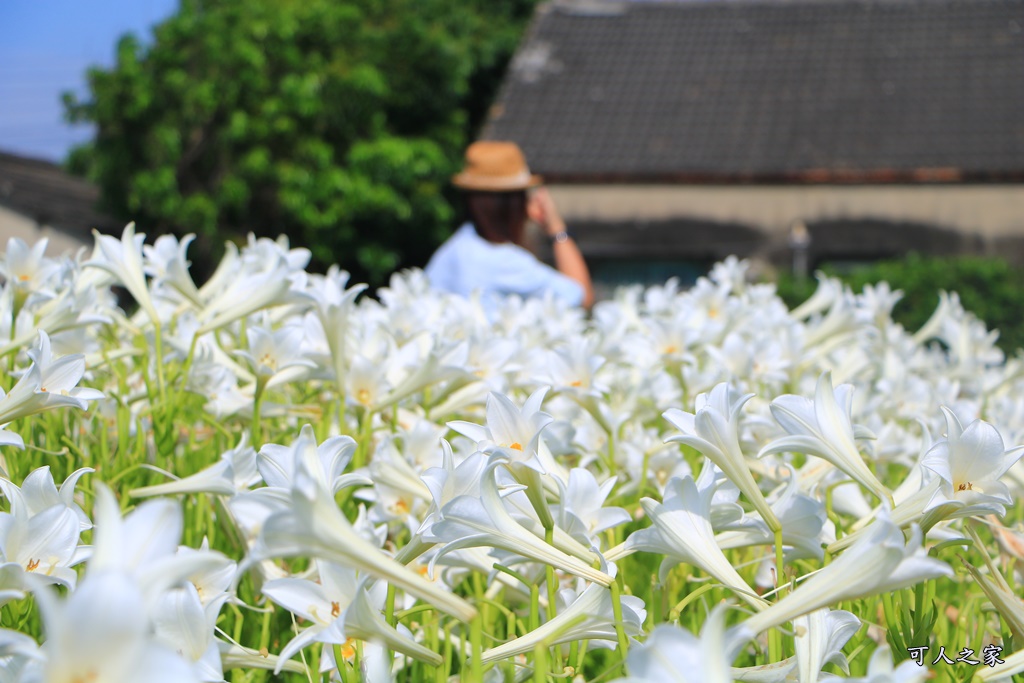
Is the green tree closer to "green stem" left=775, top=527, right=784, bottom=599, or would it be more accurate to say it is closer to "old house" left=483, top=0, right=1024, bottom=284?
"old house" left=483, top=0, right=1024, bottom=284

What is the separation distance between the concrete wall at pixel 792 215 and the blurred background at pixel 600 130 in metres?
0.03

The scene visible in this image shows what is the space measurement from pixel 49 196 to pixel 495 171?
66.8ft

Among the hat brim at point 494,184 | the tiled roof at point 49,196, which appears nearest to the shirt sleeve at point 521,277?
the hat brim at point 494,184

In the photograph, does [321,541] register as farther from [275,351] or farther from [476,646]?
[275,351]

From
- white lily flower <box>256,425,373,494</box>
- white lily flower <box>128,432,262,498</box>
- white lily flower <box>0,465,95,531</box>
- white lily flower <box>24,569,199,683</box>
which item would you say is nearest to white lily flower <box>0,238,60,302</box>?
white lily flower <box>128,432,262,498</box>

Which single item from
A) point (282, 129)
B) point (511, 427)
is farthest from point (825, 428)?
point (282, 129)

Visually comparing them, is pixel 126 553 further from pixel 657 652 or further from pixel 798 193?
pixel 798 193

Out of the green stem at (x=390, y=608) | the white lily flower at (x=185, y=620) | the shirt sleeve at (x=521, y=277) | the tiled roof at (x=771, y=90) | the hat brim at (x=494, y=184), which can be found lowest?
the tiled roof at (x=771, y=90)

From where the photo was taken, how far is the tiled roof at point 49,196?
19.8m

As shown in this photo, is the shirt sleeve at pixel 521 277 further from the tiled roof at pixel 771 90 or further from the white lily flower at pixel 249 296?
the tiled roof at pixel 771 90

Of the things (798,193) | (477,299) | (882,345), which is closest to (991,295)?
(798,193)

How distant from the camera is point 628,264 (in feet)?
53.1

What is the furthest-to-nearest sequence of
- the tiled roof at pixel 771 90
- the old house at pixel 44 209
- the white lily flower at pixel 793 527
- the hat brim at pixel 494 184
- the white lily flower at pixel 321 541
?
the old house at pixel 44 209
the tiled roof at pixel 771 90
the hat brim at pixel 494 184
the white lily flower at pixel 793 527
the white lily flower at pixel 321 541

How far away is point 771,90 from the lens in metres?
17.7
